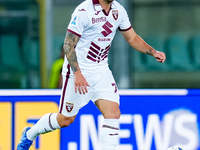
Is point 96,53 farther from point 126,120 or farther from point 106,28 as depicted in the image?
point 126,120

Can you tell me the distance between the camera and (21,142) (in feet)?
17.5

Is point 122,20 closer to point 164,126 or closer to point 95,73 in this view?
point 95,73

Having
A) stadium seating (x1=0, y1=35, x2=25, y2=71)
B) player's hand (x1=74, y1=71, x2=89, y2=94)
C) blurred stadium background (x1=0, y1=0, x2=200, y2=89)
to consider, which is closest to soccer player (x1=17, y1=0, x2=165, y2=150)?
player's hand (x1=74, y1=71, x2=89, y2=94)

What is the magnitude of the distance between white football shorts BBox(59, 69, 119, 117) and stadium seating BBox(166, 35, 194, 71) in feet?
15.6

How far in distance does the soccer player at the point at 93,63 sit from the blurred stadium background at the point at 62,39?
3.71 metres

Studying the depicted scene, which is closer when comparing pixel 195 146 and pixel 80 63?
pixel 80 63

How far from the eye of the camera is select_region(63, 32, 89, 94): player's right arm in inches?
183

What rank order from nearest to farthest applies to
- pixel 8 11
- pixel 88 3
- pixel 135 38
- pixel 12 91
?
pixel 88 3
pixel 135 38
pixel 12 91
pixel 8 11

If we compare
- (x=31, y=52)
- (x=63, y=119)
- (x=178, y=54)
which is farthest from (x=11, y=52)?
(x=63, y=119)

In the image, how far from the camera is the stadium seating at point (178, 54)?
9664mm

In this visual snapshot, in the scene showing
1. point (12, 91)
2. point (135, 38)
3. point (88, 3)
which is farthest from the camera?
point (12, 91)

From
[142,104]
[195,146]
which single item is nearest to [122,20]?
[142,104]

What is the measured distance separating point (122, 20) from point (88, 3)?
0.38 meters

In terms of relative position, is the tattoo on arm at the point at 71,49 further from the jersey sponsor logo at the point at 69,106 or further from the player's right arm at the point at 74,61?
the jersey sponsor logo at the point at 69,106
